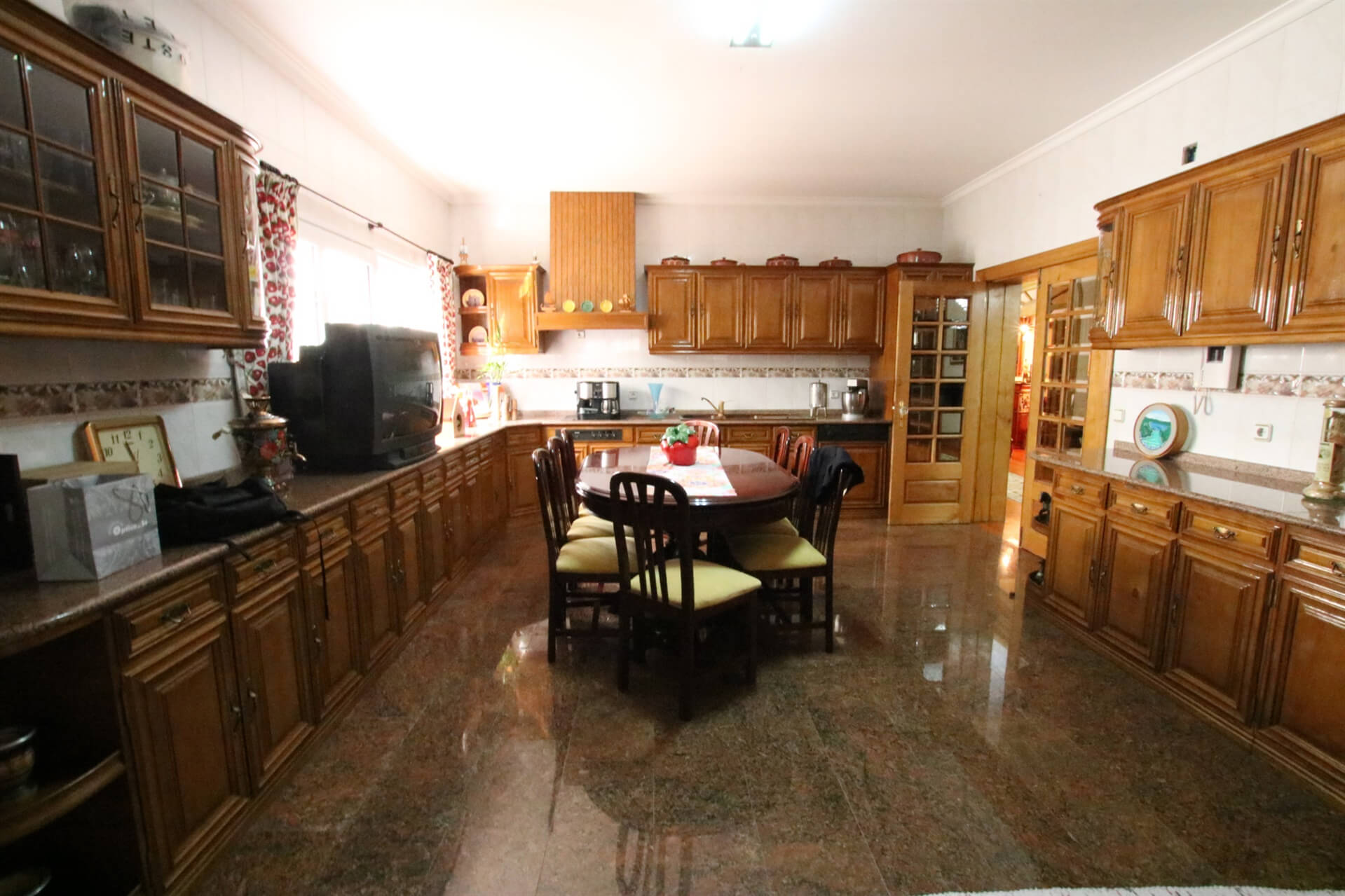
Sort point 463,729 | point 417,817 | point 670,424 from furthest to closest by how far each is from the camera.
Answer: point 670,424 < point 463,729 < point 417,817

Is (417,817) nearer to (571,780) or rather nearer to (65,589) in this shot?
(571,780)

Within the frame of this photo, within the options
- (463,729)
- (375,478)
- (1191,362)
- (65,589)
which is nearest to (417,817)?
(463,729)

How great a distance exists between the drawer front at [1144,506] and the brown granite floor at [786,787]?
2.30ft

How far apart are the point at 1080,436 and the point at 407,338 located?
4.08m

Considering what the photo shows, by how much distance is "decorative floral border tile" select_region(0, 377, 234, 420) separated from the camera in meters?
1.62

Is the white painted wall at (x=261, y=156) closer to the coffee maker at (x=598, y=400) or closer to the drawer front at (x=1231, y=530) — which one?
the coffee maker at (x=598, y=400)

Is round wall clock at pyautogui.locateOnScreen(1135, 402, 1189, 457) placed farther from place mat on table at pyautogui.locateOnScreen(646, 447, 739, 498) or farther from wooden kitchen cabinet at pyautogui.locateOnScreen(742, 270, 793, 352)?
wooden kitchen cabinet at pyautogui.locateOnScreen(742, 270, 793, 352)

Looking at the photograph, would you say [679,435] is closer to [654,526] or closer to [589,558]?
[589,558]

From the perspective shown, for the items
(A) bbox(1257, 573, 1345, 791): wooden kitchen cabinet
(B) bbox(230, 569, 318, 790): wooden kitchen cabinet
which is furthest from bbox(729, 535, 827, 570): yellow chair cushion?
(B) bbox(230, 569, 318, 790): wooden kitchen cabinet

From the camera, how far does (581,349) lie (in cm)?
532

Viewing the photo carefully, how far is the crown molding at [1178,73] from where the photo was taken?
2.40m

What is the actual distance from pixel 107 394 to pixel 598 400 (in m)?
3.39

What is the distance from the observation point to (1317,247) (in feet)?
6.80

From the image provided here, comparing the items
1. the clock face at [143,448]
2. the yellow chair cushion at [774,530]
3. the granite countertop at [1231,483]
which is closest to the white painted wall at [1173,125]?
the granite countertop at [1231,483]
